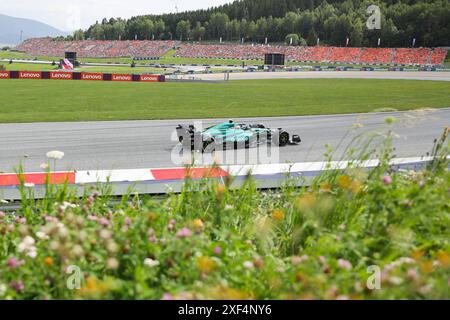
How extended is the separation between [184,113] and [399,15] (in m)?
148

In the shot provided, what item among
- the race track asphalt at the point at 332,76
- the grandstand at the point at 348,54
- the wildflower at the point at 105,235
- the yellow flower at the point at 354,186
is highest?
the grandstand at the point at 348,54

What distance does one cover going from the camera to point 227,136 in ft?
52.6

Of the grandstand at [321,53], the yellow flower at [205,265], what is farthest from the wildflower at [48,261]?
the grandstand at [321,53]

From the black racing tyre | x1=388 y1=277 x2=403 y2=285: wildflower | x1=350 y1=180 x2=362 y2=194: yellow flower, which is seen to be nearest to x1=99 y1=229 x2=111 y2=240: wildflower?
x1=388 y1=277 x2=403 y2=285: wildflower

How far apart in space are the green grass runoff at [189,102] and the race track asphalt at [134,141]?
2547 mm

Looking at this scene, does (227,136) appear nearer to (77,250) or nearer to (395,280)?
(77,250)

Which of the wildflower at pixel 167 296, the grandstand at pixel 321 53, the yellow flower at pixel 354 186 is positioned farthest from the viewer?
the grandstand at pixel 321 53

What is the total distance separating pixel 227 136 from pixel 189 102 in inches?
674

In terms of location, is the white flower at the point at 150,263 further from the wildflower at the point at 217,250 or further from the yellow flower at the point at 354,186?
the yellow flower at the point at 354,186

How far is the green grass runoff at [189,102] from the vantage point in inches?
1009

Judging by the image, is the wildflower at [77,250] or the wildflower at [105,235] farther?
the wildflower at [105,235]

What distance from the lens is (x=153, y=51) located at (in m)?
182
